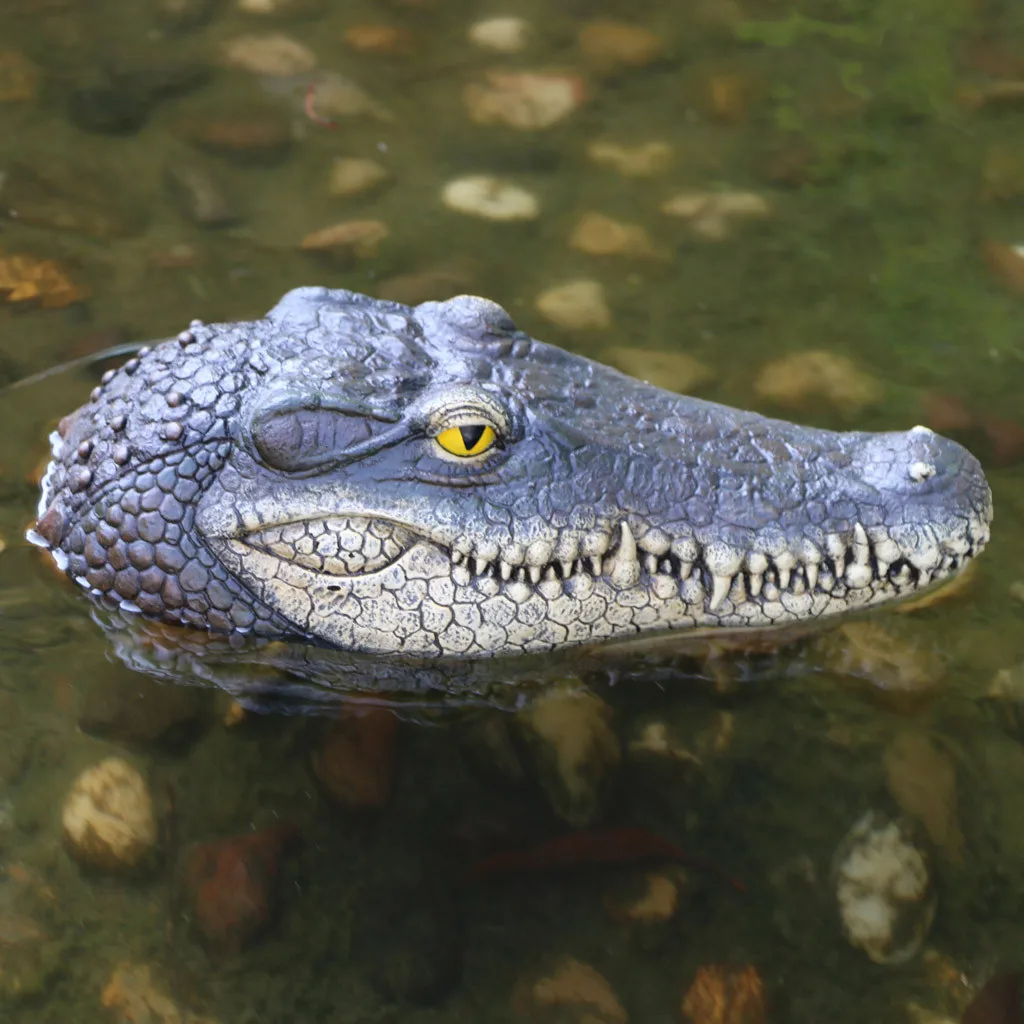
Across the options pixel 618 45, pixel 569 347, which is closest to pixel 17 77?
pixel 618 45

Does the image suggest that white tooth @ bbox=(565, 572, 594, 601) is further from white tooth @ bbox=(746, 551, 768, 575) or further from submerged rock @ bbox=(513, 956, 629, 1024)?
submerged rock @ bbox=(513, 956, 629, 1024)

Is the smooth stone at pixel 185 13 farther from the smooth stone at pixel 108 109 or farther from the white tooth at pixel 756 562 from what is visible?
the white tooth at pixel 756 562

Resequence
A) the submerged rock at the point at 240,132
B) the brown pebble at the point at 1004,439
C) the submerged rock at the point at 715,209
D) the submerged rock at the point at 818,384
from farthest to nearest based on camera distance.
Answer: the submerged rock at the point at 240,132, the submerged rock at the point at 715,209, the submerged rock at the point at 818,384, the brown pebble at the point at 1004,439

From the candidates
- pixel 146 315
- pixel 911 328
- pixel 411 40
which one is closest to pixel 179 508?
pixel 146 315

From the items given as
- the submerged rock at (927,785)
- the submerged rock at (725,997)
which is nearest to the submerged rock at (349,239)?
the submerged rock at (927,785)

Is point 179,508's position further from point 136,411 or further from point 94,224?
point 94,224

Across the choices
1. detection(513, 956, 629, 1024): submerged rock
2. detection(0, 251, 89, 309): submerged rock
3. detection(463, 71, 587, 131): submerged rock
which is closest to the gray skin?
detection(513, 956, 629, 1024): submerged rock
